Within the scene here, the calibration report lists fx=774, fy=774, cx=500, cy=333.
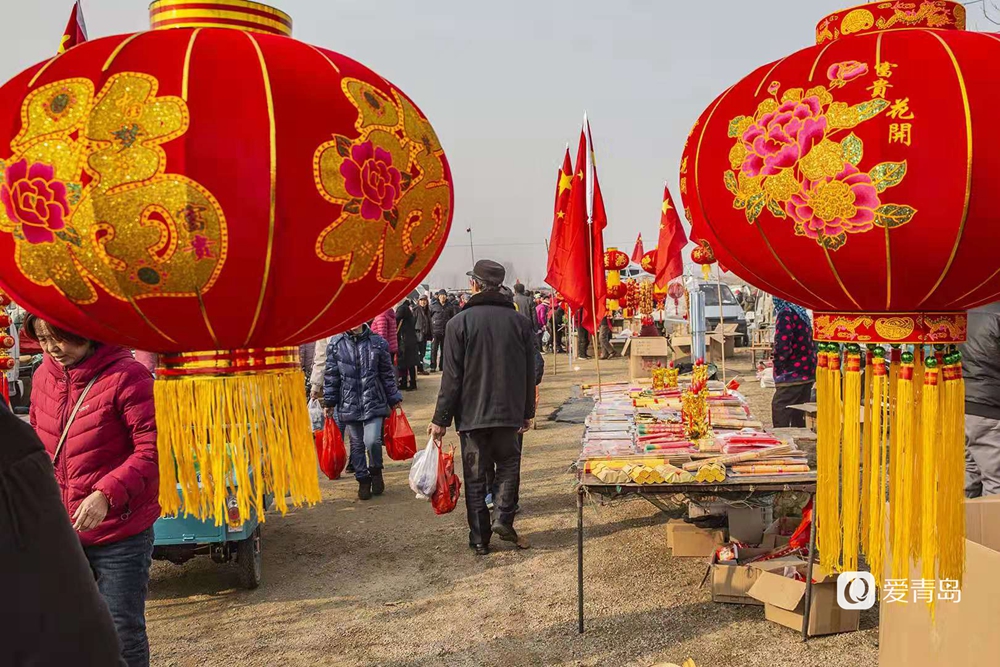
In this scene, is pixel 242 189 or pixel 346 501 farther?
pixel 346 501

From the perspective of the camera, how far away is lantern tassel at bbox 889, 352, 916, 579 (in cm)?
221

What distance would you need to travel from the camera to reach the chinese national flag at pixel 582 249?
22.1ft

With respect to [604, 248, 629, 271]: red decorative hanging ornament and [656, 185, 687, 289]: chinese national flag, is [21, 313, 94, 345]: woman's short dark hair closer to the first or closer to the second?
[656, 185, 687, 289]: chinese national flag

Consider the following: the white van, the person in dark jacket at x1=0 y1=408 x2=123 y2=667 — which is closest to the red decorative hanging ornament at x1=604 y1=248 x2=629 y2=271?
the white van

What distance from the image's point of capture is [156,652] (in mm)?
4566

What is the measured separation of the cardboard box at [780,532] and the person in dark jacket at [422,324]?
12.7 metres

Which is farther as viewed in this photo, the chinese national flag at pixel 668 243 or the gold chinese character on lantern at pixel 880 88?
the chinese national flag at pixel 668 243

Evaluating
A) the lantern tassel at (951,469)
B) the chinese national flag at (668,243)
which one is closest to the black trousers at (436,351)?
the chinese national flag at (668,243)

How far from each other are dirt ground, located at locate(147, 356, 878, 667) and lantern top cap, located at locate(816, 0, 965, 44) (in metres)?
3.39

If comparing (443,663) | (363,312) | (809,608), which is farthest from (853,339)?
(443,663)

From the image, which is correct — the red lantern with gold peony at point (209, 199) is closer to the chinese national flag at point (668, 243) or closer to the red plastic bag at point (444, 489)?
the red plastic bag at point (444, 489)

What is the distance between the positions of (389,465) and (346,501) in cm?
163

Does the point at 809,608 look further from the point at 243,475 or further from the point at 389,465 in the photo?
the point at 389,465

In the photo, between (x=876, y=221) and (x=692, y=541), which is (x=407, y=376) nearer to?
(x=692, y=541)
